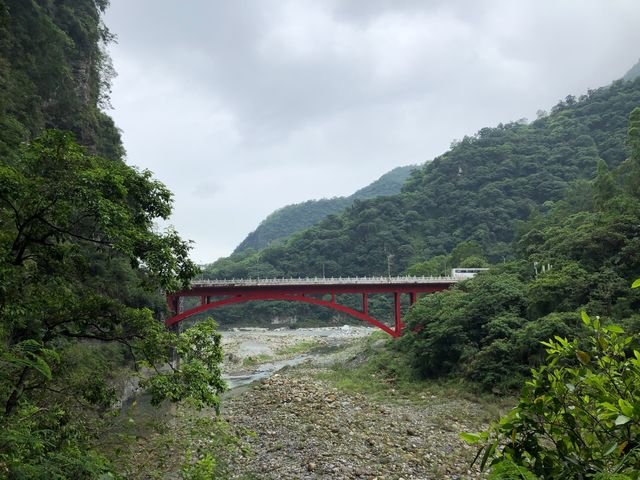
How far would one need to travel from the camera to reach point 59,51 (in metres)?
23.2

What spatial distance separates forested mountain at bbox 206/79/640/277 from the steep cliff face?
183 feet

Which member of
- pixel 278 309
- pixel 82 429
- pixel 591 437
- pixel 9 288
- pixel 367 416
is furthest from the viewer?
pixel 278 309

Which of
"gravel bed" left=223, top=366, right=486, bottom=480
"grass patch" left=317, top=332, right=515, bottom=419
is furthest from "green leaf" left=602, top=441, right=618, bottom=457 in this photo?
"grass patch" left=317, top=332, right=515, bottom=419

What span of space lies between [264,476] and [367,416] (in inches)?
223

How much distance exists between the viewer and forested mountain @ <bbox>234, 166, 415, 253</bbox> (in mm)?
172250

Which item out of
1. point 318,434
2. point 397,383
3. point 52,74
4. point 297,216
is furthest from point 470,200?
point 297,216

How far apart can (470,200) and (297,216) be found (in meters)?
109

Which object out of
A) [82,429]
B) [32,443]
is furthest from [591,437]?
[82,429]

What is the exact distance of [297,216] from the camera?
593 feet

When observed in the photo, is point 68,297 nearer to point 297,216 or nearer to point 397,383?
point 397,383

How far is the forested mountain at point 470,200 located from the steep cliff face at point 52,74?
5568 cm

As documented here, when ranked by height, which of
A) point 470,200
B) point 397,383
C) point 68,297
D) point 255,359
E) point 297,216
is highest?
point 297,216

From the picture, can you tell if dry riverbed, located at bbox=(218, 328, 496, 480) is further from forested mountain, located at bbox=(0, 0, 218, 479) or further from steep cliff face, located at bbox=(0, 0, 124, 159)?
steep cliff face, located at bbox=(0, 0, 124, 159)

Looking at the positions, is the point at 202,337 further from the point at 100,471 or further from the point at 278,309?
the point at 278,309
